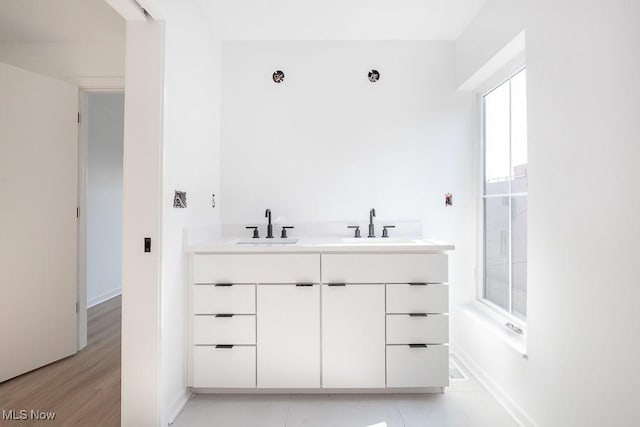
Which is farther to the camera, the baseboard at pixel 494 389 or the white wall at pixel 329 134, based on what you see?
the white wall at pixel 329 134

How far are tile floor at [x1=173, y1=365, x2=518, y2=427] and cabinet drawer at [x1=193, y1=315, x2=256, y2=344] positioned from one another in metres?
0.36

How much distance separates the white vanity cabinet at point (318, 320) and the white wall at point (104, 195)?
8.72 ft

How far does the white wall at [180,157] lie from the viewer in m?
1.70

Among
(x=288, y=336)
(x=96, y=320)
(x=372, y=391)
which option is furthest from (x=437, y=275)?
(x=96, y=320)

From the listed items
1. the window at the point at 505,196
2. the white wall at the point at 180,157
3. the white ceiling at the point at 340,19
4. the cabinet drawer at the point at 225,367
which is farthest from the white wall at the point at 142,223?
the window at the point at 505,196

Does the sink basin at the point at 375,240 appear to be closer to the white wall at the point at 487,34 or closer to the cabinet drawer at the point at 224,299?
the cabinet drawer at the point at 224,299

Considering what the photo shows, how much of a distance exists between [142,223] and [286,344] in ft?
3.41

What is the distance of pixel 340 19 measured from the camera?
7.48 ft

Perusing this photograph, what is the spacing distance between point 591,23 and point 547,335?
132 cm

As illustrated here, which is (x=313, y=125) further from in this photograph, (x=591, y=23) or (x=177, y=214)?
(x=591, y=23)

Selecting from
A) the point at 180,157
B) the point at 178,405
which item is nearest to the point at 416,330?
the point at 178,405

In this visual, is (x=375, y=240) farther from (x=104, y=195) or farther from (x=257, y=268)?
(x=104, y=195)

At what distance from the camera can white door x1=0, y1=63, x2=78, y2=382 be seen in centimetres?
227

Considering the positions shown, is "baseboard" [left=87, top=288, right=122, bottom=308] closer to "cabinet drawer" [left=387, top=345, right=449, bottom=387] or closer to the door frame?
the door frame
